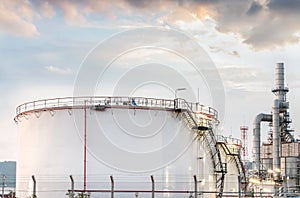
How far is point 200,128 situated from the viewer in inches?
1495

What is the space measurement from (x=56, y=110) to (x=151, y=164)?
7817 millimetres

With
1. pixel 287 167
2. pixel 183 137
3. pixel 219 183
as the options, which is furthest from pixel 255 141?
pixel 183 137

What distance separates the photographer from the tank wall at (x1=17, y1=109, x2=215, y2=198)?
34375mm

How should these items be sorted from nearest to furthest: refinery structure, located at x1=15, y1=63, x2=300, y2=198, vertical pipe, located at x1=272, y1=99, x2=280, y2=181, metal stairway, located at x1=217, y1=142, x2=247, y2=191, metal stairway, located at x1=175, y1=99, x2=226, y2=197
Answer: refinery structure, located at x1=15, y1=63, x2=300, y2=198, metal stairway, located at x1=175, y1=99, x2=226, y2=197, metal stairway, located at x1=217, y1=142, x2=247, y2=191, vertical pipe, located at x1=272, y1=99, x2=280, y2=181

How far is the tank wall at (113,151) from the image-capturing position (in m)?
34.4

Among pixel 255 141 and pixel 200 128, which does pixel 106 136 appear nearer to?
pixel 200 128

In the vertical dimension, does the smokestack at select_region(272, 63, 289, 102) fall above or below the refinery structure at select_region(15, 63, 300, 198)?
above

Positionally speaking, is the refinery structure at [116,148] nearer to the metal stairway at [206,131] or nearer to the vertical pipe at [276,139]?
the metal stairway at [206,131]

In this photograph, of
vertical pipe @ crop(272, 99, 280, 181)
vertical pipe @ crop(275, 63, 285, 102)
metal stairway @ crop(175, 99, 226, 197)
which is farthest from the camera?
vertical pipe @ crop(275, 63, 285, 102)

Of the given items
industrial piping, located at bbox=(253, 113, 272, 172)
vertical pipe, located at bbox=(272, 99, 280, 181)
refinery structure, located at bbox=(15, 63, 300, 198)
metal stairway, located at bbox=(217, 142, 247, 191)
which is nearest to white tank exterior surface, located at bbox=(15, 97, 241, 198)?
refinery structure, located at bbox=(15, 63, 300, 198)

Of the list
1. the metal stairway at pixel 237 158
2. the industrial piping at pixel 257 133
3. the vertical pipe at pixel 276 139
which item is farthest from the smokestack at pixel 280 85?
the metal stairway at pixel 237 158

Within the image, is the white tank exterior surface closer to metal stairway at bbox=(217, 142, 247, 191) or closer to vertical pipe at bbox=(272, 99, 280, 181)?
metal stairway at bbox=(217, 142, 247, 191)

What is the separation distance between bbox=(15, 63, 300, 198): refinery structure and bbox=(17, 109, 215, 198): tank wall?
0.07 metres

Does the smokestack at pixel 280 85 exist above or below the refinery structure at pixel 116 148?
above
